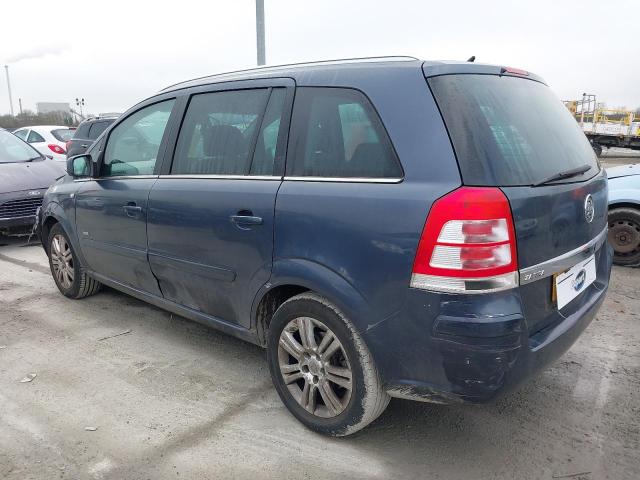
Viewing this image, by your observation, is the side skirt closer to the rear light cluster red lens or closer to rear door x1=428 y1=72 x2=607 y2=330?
rear door x1=428 y1=72 x2=607 y2=330

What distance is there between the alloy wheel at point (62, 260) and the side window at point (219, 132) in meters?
1.90

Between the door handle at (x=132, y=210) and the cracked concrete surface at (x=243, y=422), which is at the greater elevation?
the door handle at (x=132, y=210)

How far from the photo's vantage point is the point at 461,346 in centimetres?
201

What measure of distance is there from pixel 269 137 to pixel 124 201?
1.41 metres

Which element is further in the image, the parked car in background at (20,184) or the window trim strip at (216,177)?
the parked car in background at (20,184)

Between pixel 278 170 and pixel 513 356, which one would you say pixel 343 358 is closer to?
pixel 513 356

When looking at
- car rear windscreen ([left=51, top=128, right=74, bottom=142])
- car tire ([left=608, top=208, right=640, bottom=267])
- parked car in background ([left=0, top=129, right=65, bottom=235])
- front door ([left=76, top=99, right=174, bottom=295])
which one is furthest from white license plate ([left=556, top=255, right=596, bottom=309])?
car rear windscreen ([left=51, top=128, right=74, bottom=142])

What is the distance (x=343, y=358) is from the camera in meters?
2.45

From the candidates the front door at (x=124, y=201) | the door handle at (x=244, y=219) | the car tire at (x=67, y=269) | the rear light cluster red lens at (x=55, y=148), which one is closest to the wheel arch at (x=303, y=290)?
the door handle at (x=244, y=219)

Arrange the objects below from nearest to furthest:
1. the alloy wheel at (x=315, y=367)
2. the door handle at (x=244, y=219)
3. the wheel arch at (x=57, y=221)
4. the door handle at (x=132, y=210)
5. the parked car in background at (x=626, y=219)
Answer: the alloy wheel at (x=315, y=367)
the door handle at (x=244, y=219)
the door handle at (x=132, y=210)
the wheel arch at (x=57, y=221)
the parked car in background at (x=626, y=219)

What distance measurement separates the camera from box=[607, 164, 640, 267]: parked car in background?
5.27 metres

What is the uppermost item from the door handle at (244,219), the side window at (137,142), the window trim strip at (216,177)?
the side window at (137,142)

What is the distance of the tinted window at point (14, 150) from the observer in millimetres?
7367

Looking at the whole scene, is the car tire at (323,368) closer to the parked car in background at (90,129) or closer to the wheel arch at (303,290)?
the wheel arch at (303,290)
